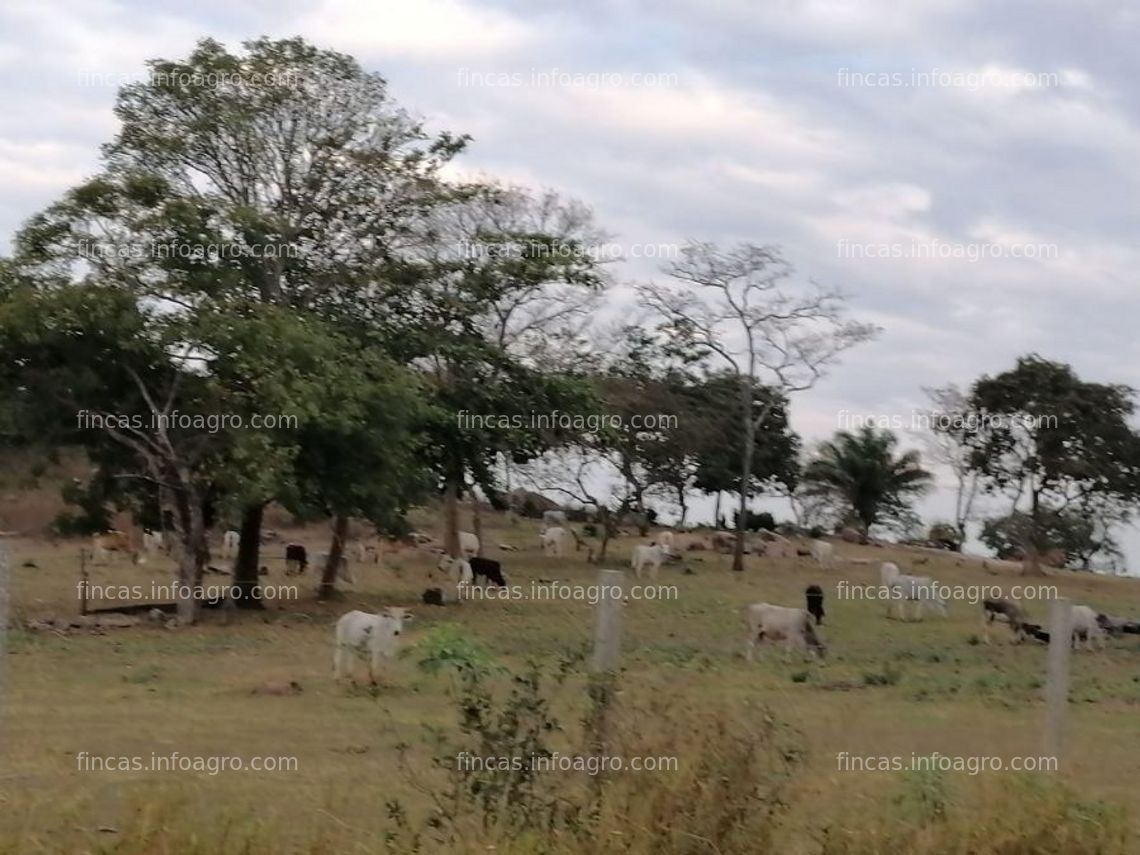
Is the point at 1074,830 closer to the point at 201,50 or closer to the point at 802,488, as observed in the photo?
the point at 201,50

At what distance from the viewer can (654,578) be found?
117ft

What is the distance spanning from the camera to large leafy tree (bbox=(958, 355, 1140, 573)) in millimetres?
44000

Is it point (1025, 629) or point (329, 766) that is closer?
point (329, 766)

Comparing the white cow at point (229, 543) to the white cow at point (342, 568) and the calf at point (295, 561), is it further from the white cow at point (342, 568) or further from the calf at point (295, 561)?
the white cow at point (342, 568)

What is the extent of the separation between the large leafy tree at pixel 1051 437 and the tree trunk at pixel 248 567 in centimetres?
2502

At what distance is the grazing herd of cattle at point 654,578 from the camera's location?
16620mm

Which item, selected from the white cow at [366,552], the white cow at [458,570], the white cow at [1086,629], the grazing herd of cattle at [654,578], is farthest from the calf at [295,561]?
the white cow at [1086,629]

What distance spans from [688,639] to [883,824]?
1595 centimetres

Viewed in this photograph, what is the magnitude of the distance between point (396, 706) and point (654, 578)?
71.7 feet

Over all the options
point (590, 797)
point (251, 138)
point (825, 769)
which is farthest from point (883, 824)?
point (251, 138)

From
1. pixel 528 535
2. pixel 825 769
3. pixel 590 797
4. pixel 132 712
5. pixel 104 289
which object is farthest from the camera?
pixel 528 535

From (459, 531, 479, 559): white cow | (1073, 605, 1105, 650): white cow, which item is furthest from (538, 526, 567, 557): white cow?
(1073, 605, 1105, 650): white cow

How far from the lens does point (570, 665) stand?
7.92 metres

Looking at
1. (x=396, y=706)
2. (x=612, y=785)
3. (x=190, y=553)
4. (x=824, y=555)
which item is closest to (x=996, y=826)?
(x=612, y=785)
